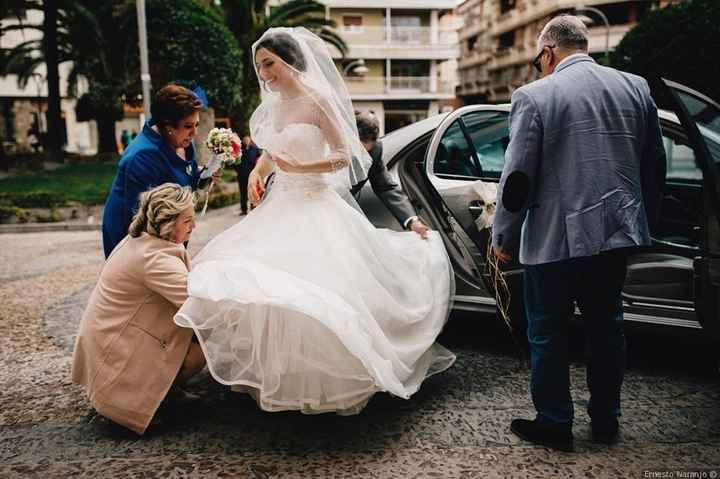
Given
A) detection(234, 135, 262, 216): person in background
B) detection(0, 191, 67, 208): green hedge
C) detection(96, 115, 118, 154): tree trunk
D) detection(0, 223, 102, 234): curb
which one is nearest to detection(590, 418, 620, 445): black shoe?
detection(234, 135, 262, 216): person in background

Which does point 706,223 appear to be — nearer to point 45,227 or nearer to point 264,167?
point 264,167

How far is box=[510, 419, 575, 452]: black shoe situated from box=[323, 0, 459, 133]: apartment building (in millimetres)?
38466

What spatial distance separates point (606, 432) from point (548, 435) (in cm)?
31

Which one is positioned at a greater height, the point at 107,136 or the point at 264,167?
the point at 107,136

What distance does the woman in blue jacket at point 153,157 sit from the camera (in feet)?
11.6

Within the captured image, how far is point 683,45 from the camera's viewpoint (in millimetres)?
12812

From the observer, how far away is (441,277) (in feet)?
11.4

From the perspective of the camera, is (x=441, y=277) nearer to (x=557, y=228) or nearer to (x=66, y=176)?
(x=557, y=228)

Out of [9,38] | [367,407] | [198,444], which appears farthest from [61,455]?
[9,38]

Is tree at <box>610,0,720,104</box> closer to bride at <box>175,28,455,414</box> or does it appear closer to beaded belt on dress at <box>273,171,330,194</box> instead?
bride at <box>175,28,455,414</box>

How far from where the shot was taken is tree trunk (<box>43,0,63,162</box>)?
19312 mm

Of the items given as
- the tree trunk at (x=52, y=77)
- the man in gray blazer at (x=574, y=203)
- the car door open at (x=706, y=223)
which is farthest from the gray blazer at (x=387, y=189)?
the tree trunk at (x=52, y=77)

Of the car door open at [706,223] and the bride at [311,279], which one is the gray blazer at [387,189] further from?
the car door open at [706,223]

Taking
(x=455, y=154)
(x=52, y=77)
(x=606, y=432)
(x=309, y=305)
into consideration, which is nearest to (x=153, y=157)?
(x=309, y=305)
